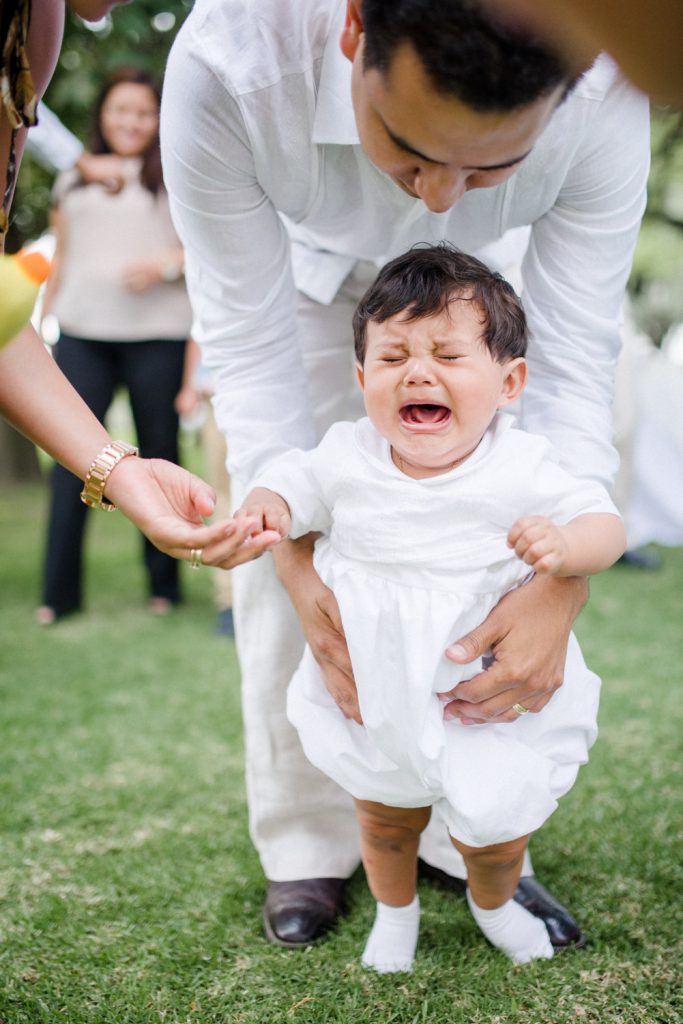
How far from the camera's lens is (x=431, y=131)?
1.17 m

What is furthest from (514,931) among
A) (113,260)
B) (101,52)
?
(101,52)

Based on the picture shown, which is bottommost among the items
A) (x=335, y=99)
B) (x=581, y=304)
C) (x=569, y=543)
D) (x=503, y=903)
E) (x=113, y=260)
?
(x=113, y=260)

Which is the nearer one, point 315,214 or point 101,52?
point 315,214

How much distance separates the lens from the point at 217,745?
275cm

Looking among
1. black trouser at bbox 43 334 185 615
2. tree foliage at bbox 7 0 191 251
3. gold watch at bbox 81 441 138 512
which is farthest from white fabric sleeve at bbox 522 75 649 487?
tree foliage at bbox 7 0 191 251

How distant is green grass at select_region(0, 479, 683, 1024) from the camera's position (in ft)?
5.08

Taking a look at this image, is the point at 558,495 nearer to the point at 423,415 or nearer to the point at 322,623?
the point at 423,415

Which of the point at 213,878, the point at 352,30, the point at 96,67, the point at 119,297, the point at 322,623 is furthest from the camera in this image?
the point at 96,67

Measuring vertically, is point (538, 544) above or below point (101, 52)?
above

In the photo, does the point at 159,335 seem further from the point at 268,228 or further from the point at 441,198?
the point at 441,198

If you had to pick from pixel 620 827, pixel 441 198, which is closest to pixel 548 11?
pixel 441 198

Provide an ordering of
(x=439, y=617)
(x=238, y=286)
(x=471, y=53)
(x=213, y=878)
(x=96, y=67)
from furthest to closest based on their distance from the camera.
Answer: (x=96, y=67), (x=213, y=878), (x=238, y=286), (x=439, y=617), (x=471, y=53)

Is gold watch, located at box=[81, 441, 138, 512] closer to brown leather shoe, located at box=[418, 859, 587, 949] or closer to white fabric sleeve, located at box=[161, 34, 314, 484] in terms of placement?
white fabric sleeve, located at box=[161, 34, 314, 484]

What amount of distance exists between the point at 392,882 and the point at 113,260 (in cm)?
318
